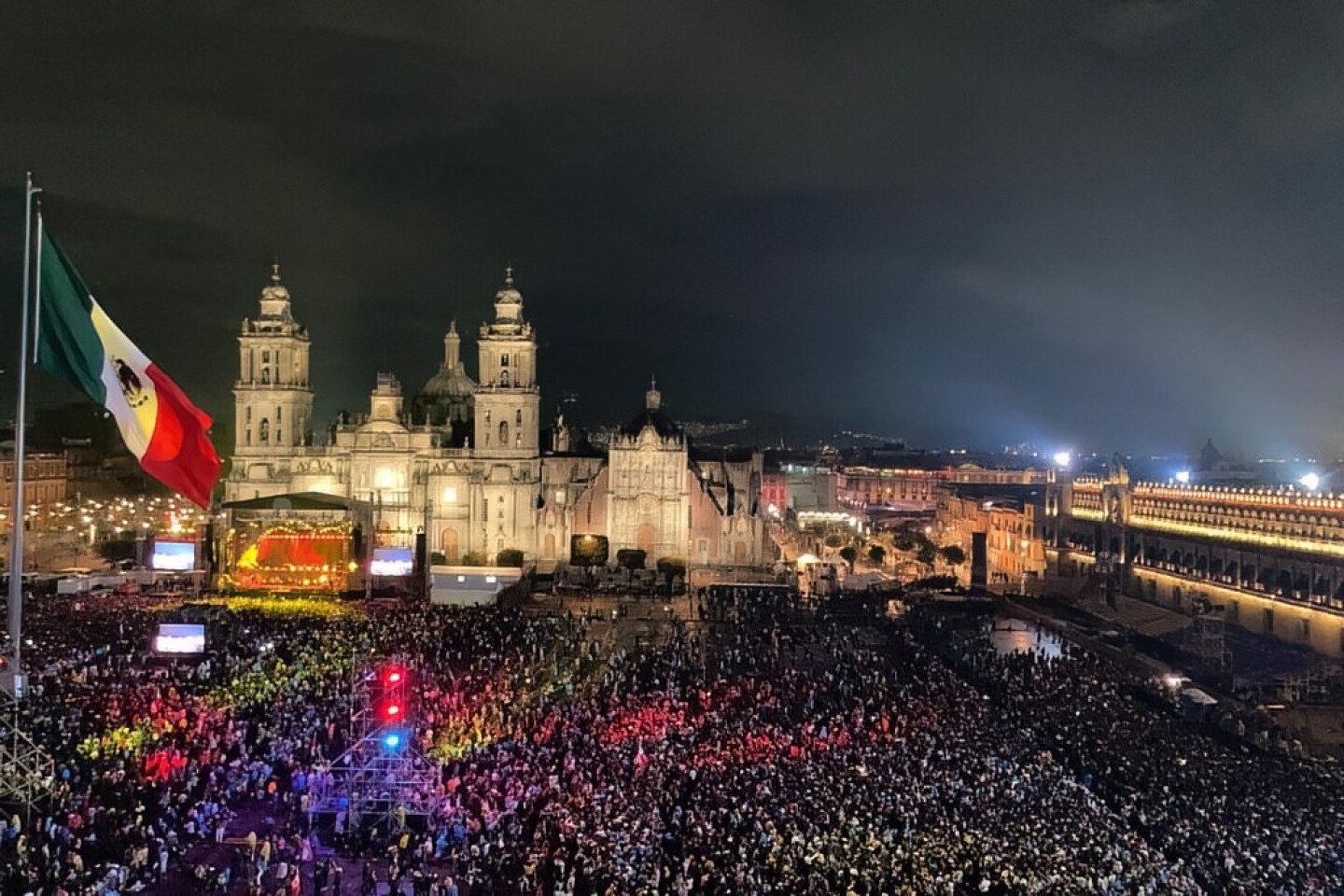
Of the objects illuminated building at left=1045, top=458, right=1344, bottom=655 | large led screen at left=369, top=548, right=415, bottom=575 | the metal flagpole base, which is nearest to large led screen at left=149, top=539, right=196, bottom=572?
large led screen at left=369, top=548, right=415, bottom=575

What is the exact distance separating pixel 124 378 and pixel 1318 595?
48201 millimetres

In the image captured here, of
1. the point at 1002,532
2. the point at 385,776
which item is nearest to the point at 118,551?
the point at 385,776

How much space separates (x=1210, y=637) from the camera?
41531 mm

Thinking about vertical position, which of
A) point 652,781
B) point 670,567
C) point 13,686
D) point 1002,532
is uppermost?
point 13,686

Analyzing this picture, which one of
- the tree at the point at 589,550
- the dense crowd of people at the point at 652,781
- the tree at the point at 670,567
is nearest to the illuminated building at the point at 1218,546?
the dense crowd of people at the point at 652,781

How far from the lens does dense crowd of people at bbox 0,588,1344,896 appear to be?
17.1m

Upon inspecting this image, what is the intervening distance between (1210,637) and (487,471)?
42.8m

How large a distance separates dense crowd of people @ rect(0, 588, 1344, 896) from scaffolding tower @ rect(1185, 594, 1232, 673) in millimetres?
9517

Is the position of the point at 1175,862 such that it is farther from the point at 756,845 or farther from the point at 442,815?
the point at 442,815

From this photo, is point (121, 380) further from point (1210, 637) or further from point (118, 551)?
point (118, 551)

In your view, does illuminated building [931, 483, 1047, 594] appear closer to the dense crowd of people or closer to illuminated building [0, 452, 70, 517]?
the dense crowd of people

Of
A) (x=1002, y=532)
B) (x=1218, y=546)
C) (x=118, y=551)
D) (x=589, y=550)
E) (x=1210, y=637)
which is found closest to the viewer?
(x=1210, y=637)

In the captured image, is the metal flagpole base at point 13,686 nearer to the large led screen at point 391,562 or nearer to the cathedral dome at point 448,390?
the large led screen at point 391,562

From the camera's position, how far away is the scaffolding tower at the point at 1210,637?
4041cm
